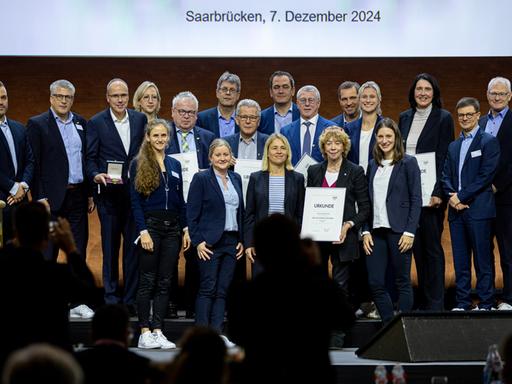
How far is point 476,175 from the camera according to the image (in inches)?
298

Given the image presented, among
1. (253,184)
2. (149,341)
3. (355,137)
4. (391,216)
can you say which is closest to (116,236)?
(149,341)

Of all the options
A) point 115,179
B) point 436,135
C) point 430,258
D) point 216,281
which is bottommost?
point 216,281

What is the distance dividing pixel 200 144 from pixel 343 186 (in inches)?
45.4

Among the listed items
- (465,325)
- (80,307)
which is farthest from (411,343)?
(80,307)

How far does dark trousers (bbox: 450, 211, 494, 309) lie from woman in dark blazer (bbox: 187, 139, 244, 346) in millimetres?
1671

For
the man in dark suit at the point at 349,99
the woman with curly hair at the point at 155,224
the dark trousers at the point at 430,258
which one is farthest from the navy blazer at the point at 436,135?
the woman with curly hair at the point at 155,224

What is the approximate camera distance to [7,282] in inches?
157

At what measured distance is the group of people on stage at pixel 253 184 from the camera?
705 cm

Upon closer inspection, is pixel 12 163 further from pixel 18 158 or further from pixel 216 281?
pixel 216 281

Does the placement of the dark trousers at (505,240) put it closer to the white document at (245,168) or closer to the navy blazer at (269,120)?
the navy blazer at (269,120)

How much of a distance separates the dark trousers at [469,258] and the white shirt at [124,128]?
246 cm

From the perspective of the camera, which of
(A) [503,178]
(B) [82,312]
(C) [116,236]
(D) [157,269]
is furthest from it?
(A) [503,178]

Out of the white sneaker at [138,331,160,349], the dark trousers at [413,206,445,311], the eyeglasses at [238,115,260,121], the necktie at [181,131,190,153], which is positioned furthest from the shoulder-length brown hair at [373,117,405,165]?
the white sneaker at [138,331,160,349]

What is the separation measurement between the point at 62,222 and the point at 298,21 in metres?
4.91
